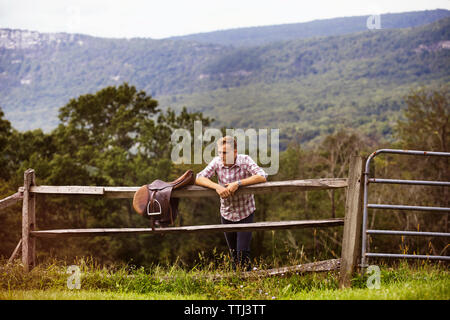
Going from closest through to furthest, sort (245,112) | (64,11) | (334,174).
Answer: (334,174) < (245,112) < (64,11)

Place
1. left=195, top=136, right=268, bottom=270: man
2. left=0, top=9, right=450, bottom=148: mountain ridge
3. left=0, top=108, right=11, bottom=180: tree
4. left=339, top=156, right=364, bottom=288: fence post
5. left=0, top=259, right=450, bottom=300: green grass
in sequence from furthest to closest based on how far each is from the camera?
left=0, top=9, right=450, bottom=148: mountain ridge, left=0, top=108, right=11, bottom=180: tree, left=195, top=136, right=268, bottom=270: man, left=339, top=156, right=364, bottom=288: fence post, left=0, top=259, right=450, bottom=300: green grass

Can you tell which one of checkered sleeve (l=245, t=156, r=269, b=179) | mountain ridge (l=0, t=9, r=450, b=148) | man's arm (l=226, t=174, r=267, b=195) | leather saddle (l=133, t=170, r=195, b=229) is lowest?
leather saddle (l=133, t=170, r=195, b=229)

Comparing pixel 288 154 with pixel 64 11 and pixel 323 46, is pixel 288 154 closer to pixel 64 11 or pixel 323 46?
pixel 323 46

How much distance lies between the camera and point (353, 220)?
391 cm

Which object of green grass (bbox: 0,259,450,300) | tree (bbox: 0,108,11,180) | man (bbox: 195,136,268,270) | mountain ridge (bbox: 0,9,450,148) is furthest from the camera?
mountain ridge (bbox: 0,9,450,148)

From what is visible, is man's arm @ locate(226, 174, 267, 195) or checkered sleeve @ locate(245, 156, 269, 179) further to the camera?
checkered sleeve @ locate(245, 156, 269, 179)

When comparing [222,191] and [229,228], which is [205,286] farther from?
[222,191]

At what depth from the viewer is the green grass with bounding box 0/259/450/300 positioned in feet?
11.3

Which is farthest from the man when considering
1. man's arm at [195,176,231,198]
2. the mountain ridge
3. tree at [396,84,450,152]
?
the mountain ridge

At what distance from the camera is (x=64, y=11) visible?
140625mm

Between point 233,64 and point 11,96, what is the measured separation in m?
62.5

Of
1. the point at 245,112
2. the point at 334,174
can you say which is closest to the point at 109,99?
the point at 334,174

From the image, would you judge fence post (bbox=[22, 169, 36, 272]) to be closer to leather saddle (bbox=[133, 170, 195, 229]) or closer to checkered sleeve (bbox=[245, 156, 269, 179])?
leather saddle (bbox=[133, 170, 195, 229])

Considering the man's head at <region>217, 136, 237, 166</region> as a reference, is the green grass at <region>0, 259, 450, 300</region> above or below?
below
